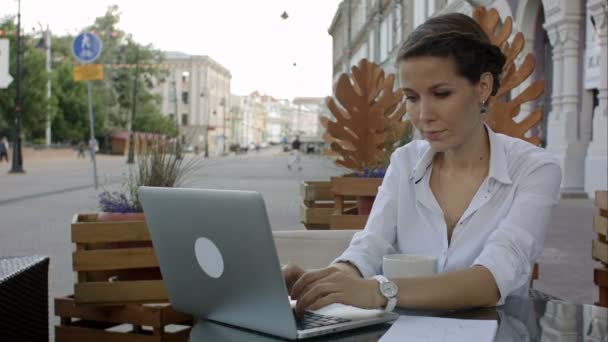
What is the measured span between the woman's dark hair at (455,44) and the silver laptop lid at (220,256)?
0.79 m

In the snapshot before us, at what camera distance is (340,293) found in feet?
6.01

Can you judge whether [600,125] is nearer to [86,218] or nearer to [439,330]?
[86,218]

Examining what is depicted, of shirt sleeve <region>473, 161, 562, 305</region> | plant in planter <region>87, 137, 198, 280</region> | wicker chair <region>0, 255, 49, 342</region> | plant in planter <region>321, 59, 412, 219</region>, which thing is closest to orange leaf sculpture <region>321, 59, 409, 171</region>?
plant in planter <region>321, 59, 412, 219</region>

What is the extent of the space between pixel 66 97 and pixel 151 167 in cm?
5810

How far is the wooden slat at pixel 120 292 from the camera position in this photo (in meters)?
3.54

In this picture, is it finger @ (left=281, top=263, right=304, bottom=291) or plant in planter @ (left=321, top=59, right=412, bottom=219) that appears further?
plant in planter @ (left=321, top=59, right=412, bottom=219)

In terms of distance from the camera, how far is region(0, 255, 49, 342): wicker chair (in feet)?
8.80

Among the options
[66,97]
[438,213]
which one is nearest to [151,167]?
[438,213]

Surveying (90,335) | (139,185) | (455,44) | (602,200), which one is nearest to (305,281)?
(455,44)

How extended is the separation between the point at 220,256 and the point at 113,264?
202cm

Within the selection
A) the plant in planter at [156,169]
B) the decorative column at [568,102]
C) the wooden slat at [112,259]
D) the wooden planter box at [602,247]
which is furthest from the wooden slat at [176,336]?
the decorative column at [568,102]

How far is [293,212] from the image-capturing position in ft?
43.5

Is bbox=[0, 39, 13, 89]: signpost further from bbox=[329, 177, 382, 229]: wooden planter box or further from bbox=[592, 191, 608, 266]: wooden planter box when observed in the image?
bbox=[592, 191, 608, 266]: wooden planter box

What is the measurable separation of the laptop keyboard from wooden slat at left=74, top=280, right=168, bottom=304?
1.84m
